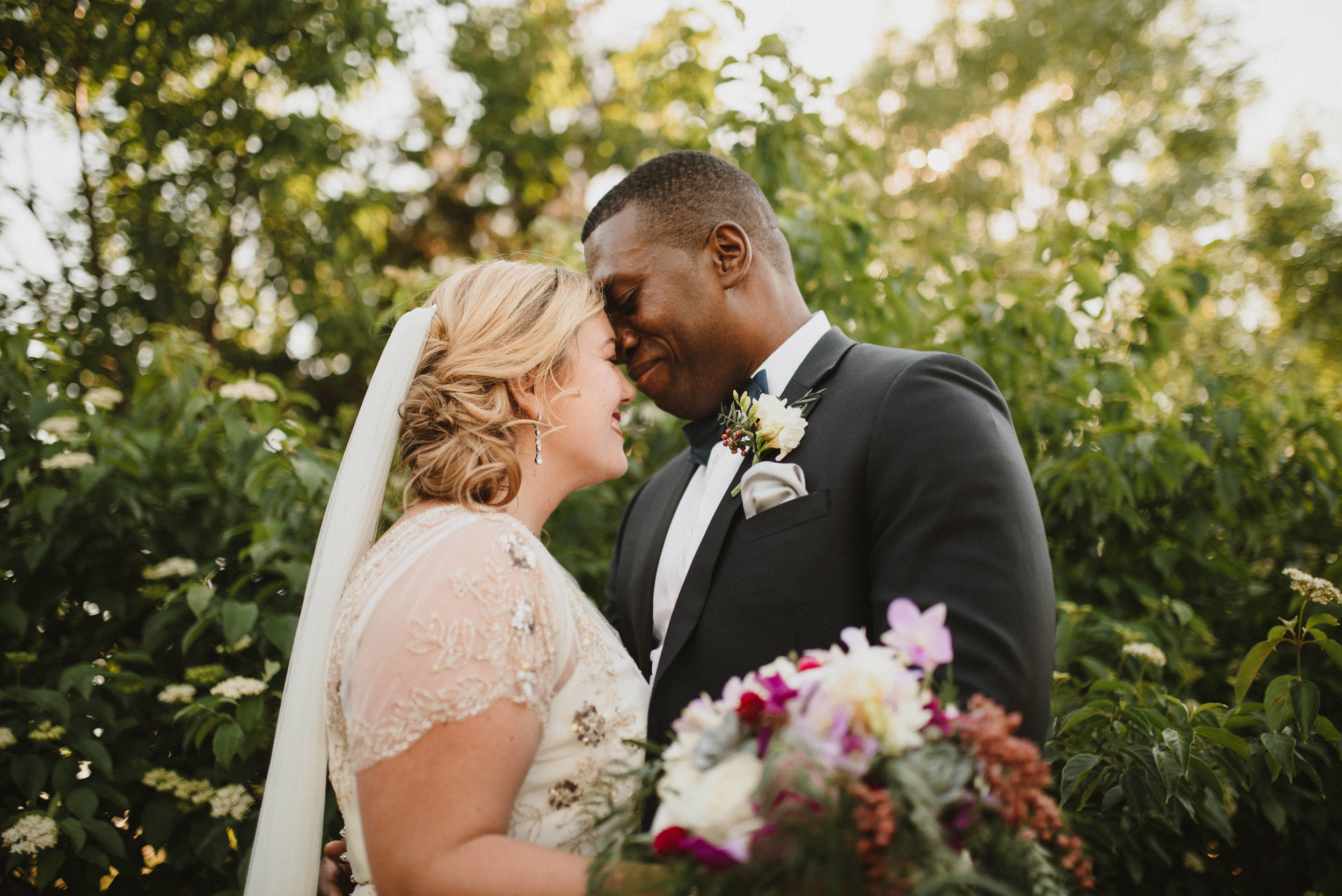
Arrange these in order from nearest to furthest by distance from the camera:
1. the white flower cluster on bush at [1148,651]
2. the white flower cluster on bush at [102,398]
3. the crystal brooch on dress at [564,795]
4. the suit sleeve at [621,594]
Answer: the crystal brooch on dress at [564,795] < the white flower cluster on bush at [1148,651] < the suit sleeve at [621,594] < the white flower cluster on bush at [102,398]

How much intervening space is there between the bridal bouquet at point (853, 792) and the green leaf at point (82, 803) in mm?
2063

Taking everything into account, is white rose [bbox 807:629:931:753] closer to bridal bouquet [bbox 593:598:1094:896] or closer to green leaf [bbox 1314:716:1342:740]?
bridal bouquet [bbox 593:598:1094:896]

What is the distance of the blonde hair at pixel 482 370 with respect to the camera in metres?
2.08

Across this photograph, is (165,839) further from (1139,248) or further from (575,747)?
(1139,248)

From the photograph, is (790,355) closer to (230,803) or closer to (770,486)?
(770,486)

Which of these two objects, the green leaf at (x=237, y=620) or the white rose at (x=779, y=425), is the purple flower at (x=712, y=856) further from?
the green leaf at (x=237, y=620)

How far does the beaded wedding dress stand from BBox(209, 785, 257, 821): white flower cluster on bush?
74 cm

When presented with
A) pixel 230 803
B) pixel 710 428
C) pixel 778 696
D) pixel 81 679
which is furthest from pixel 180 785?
pixel 778 696

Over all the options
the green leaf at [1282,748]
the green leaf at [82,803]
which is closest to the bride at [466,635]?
the green leaf at [82,803]

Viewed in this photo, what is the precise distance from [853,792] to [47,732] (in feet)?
8.64

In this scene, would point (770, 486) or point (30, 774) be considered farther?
point (30, 774)

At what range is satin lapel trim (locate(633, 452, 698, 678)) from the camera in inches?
101

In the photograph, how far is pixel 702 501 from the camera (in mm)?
2418

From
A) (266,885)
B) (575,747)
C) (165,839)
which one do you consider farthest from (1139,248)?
(165,839)
